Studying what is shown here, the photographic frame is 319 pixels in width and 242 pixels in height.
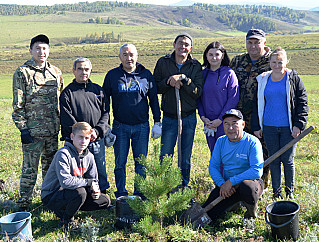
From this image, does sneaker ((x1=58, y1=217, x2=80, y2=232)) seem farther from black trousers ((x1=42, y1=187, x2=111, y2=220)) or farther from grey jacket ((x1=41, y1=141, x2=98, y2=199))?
grey jacket ((x1=41, y1=141, x2=98, y2=199))

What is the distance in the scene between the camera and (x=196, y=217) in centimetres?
509

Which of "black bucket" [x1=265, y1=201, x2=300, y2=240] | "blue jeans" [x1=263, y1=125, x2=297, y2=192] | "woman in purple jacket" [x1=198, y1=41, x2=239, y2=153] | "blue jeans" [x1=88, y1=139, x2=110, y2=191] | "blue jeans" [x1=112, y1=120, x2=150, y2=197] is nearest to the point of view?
"black bucket" [x1=265, y1=201, x2=300, y2=240]

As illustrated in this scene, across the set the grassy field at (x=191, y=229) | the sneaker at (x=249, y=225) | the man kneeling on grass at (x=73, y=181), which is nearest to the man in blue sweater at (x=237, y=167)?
the sneaker at (x=249, y=225)

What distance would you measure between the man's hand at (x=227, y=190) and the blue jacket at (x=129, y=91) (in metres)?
1.74

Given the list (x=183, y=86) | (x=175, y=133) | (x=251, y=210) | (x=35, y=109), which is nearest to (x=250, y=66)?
(x=183, y=86)

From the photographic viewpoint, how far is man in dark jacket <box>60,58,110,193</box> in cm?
527

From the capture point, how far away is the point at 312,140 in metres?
10.5

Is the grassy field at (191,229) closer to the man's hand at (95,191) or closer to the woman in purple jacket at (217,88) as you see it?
the man's hand at (95,191)

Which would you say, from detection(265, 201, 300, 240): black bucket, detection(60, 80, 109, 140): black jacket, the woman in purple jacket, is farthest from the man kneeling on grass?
detection(265, 201, 300, 240): black bucket

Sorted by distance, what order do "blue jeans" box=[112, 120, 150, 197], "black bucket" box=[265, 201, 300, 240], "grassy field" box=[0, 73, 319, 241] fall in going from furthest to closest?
"blue jeans" box=[112, 120, 150, 197] < "grassy field" box=[0, 73, 319, 241] < "black bucket" box=[265, 201, 300, 240]

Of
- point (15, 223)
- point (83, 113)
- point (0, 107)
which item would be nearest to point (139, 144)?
point (83, 113)

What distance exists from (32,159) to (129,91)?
74.9 inches

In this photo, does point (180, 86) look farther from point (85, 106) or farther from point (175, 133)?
point (85, 106)

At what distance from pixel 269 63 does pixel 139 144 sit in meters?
2.60
